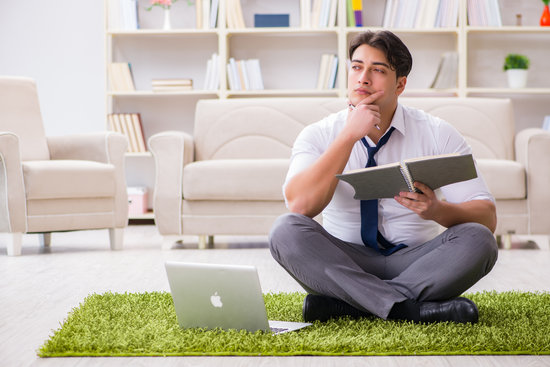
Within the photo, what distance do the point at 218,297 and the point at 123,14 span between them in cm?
390

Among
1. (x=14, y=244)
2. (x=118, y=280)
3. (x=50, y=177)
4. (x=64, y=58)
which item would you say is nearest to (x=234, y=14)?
(x=64, y=58)

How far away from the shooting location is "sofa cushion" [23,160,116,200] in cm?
338

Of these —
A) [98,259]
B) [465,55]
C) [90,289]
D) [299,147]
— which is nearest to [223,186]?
[98,259]

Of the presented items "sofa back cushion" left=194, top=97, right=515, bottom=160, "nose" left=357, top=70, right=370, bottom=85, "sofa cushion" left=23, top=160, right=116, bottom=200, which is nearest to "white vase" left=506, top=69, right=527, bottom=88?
"sofa back cushion" left=194, top=97, right=515, bottom=160

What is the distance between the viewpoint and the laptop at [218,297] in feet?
5.12

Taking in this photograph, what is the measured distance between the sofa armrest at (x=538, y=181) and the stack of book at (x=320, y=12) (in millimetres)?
1879

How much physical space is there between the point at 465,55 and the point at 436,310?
11.8 feet

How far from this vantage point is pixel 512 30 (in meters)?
4.96

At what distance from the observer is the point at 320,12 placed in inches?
197

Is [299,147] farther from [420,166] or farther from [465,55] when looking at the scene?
[465,55]

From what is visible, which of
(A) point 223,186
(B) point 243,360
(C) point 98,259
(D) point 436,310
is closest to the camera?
(B) point 243,360

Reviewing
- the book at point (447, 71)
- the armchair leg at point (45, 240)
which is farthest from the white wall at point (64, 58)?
the book at point (447, 71)

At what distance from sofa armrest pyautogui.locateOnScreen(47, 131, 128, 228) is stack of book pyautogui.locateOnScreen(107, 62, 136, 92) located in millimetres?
1246

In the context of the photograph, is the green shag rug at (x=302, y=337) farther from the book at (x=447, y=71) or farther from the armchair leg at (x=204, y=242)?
the book at (x=447, y=71)
